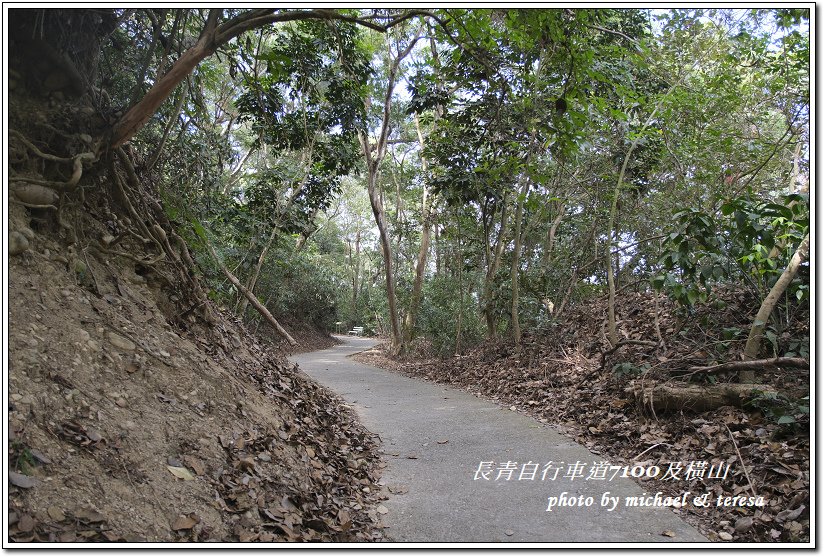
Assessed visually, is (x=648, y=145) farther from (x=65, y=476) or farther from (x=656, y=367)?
(x=65, y=476)

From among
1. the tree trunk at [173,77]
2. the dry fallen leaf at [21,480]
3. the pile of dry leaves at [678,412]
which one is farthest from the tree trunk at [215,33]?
the pile of dry leaves at [678,412]

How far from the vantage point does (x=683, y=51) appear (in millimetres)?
8719

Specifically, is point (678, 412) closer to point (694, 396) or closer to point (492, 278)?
point (694, 396)

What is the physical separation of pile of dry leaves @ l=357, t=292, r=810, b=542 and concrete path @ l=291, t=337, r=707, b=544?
332mm

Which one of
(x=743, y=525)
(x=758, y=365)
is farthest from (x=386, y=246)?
(x=743, y=525)

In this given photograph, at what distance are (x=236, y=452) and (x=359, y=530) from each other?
908 millimetres

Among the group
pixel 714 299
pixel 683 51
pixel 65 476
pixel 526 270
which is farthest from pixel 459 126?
pixel 65 476

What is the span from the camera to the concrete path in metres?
2.95

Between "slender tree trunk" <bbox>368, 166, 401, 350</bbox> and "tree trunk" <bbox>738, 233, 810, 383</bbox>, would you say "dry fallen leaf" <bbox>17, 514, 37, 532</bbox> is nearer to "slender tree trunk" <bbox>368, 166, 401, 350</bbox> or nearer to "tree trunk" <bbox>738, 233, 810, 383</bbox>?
"tree trunk" <bbox>738, 233, 810, 383</bbox>

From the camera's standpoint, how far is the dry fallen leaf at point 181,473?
267 cm

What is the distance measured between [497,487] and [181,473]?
2.15m

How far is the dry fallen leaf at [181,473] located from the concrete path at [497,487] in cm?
120

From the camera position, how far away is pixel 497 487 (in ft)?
12.1

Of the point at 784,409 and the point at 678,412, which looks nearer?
the point at 784,409
